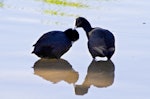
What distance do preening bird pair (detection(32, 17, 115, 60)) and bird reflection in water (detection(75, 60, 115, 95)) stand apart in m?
0.20

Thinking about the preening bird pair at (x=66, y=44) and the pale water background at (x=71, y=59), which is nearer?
the pale water background at (x=71, y=59)

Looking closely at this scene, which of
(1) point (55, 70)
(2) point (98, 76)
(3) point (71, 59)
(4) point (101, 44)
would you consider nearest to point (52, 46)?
(3) point (71, 59)

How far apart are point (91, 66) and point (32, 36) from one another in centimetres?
229

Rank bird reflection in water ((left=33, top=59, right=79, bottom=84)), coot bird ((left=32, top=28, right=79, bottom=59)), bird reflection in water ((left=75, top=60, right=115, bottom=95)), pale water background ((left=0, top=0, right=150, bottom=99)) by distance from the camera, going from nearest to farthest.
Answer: pale water background ((left=0, top=0, right=150, bottom=99)) < bird reflection in water ((left=75, top=60, right=115, bottom=95)) < bird reflection in water ((left=33, top=59, right=79, bottom=84)) < coot bird ((left=32, top=28, right=79, bottom=59))

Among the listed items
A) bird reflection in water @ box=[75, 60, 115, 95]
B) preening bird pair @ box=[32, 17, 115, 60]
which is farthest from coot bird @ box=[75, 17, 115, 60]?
bird reflection in water @ box=[75, 60, 115, 95]

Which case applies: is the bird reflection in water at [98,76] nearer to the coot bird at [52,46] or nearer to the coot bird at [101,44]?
the coot bird at [101,44]

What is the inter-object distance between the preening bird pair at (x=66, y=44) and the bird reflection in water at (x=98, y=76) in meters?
0.20

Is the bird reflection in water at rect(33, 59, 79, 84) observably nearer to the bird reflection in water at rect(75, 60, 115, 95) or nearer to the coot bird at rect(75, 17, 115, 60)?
the bird reflection in water at rect(75, 60, 115, 95)

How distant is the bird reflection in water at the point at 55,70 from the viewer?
981cm

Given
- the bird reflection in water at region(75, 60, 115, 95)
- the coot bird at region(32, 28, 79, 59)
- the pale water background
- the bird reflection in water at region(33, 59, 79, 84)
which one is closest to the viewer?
the pale water background

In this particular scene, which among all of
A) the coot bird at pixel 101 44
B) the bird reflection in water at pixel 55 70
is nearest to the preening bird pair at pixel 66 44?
the coot bird at pixel 101 44

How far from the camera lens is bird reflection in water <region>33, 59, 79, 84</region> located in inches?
386

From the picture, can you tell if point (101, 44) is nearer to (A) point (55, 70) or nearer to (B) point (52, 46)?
(B) point (52, 46)

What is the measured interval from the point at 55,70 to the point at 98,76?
0.82 meters
